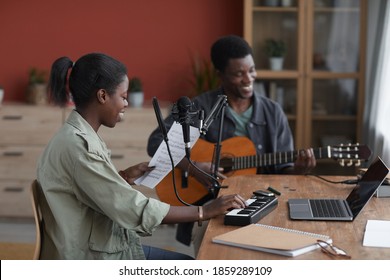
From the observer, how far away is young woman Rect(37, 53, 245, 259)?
2.08 m

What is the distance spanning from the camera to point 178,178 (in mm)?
3354

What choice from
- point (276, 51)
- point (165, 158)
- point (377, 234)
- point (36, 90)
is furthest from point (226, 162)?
point (36, 90)

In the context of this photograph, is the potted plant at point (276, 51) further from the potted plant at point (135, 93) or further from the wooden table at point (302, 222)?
the wooden table at point (302, 222)

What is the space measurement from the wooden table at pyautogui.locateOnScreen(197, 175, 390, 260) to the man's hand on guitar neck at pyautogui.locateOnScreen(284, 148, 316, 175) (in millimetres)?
74

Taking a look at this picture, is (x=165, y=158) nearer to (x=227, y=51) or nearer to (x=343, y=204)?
(x=343, y=204)

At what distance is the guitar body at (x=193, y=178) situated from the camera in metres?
3.29

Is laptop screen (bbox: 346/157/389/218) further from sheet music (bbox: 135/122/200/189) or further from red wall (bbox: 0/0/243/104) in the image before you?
red wall (bbox: 0/0/243/104)

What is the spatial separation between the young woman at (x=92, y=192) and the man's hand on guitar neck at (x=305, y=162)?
87cm

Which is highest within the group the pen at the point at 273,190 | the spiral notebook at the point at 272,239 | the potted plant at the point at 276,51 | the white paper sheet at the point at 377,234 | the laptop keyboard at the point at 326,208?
the potted plant at the point at 276,51

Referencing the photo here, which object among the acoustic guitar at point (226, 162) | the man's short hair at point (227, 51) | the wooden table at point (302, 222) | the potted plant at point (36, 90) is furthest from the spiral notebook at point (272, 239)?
the potted plant at point (36, 90)

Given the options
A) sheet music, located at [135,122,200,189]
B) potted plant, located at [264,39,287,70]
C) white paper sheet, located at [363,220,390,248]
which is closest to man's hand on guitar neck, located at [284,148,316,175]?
sheet music, located at [135,122,200,189]
